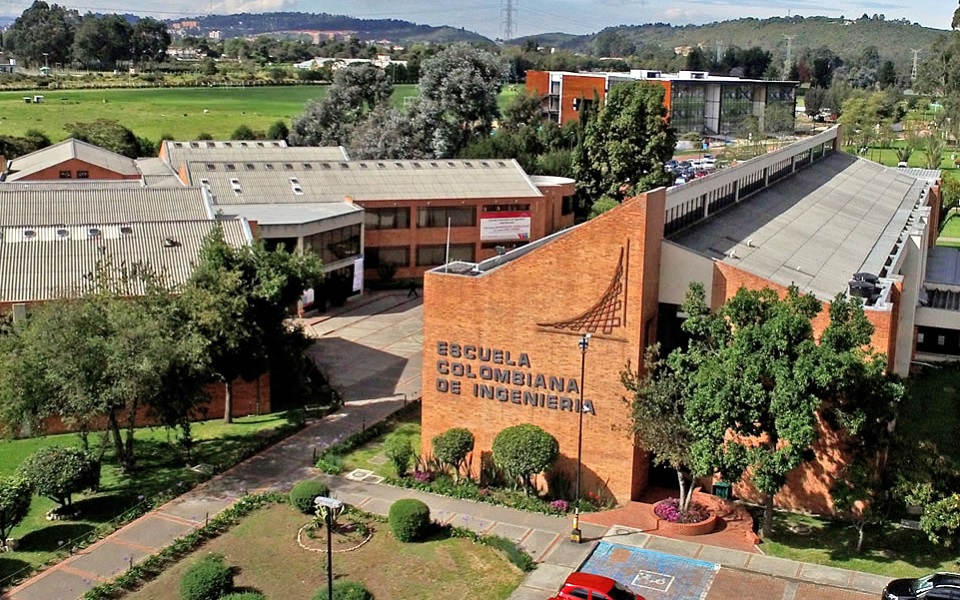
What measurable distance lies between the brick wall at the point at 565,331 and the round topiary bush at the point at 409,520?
5309 millimetres

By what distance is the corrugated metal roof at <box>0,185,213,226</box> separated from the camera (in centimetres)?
6091

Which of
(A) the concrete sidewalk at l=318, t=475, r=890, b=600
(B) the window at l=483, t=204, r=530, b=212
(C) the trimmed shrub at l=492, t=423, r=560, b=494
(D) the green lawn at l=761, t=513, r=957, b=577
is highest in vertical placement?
(B) the window at l=483, t=204, r=530, b=212

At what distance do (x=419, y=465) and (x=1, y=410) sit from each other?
1450cm

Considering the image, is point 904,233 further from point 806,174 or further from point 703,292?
point 703,292

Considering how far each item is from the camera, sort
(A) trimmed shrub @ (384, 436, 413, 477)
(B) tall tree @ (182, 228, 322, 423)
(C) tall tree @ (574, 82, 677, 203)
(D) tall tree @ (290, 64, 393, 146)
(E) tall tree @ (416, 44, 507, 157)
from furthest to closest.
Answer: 1. (D) tall tree @ (290, 64, 393, 146)
2. (E) tall tree @ (416, 44, 507, 157)
3. (C) tall tree @ (574, 82, 677, 203)
4. (B) tall tree @ (182, 228, 322, 423)
5. (A) trimmed shrub @ (384, 436, 413, 477)

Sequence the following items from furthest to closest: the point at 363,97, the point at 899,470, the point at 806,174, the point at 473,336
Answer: the point at 363,97 < the point at 806,174 < the point at 473,336 < the point at 899,470

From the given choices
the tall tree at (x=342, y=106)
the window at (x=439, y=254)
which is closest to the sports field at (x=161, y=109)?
the tall tree at (x=342, y=106)

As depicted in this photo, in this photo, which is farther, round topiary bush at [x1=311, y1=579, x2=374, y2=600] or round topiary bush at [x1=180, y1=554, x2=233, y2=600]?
round topiary bush at [x1=180, y1=554, x2=233, y2=600]

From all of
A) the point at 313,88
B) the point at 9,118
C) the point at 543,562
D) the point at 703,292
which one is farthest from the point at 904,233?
the point at 313,88

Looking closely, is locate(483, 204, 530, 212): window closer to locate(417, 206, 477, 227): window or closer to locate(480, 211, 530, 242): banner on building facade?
locate(480, 211, 530, 242): banner on building facade

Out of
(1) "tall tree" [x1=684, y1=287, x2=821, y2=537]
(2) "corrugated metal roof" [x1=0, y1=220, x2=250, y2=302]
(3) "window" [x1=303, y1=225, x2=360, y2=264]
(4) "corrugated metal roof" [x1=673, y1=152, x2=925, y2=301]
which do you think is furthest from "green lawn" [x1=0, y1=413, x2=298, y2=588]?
(3) "window" [x1=303, y1=225, x2=360, y2=264]

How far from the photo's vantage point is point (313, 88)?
191250 mm

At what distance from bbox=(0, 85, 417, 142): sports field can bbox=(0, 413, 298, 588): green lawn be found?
93.1m

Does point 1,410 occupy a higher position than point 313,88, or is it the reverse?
point 313,88
